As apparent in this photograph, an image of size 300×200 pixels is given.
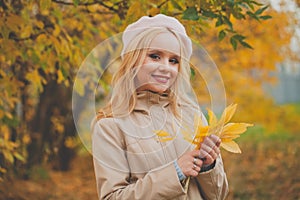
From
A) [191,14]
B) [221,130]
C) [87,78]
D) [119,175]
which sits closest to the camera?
[221,130]

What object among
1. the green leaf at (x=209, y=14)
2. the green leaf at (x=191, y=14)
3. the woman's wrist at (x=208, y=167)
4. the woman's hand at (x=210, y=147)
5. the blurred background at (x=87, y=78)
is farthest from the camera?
the blurred background at (x=87, y=78)

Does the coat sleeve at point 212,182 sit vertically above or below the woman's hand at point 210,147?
below

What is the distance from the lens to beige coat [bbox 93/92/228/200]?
2.25 meters

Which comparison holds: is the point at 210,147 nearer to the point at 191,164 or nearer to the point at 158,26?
the point at 191,164

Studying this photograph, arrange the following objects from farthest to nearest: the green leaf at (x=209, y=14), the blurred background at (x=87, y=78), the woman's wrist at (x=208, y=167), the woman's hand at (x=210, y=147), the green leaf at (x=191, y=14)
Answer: the blurred background at (x=87, y=78), the green leaf at (x=209, y=14), the green leaf at (x=191, y=14), the woman's wrist at (x=208, y=167), the woman's hand at (x=210, y=147)

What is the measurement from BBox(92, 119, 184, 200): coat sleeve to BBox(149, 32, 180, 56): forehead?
1.10 ft

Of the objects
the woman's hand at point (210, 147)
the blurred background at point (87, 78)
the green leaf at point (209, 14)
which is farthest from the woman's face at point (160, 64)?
the green leaf at point (209, 14)

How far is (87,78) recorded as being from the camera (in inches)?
175

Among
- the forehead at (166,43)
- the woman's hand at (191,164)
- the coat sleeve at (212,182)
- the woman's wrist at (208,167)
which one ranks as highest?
the forehead at (166,43)

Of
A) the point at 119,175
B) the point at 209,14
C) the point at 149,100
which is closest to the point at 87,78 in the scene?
the point at 209,14

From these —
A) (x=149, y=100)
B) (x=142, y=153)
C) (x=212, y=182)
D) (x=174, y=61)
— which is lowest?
(x=212, y=182)

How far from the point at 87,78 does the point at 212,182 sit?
7.42ft

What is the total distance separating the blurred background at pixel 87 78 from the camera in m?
3.66

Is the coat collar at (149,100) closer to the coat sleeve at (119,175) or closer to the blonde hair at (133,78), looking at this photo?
the blonde hair at (133,78)
